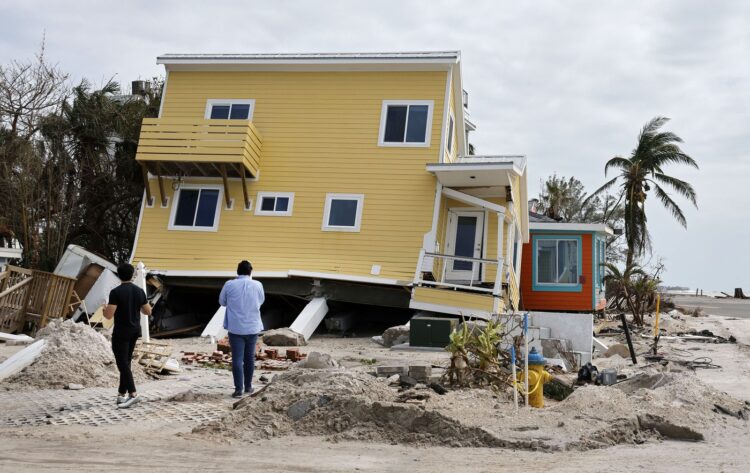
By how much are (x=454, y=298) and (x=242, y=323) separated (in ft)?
31.8

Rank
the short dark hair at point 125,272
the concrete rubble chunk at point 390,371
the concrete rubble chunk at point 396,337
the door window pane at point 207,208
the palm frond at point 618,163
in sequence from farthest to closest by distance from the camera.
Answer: the palm frond at point 618,163 < the door window pane at point 207,208 < the concrete rubble chunk at point 396,337 < the concrete rubble chunk at point 390,371 < the short dark hair at point 125,272

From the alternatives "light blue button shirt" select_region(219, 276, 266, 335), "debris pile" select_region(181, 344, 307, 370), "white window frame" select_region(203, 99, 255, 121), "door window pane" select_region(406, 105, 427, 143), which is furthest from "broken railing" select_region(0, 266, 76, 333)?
"door window pane" select_region(406, 105, 427, 143)

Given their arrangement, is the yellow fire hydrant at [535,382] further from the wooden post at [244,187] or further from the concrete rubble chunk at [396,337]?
the wooden post at [244,187]

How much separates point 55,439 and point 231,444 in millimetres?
1574

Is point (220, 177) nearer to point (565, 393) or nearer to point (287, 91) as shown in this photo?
point (287, 91)

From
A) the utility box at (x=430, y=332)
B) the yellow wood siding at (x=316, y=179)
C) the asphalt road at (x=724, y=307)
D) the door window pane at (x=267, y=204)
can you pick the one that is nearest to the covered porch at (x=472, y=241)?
the yellow wood siding at (x=316, y=179)

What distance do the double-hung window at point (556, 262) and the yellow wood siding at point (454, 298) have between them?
7.97m

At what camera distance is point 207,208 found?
2108 cm

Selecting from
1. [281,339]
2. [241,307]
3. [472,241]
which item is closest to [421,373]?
[241,307]

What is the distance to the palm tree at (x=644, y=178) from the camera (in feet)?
119

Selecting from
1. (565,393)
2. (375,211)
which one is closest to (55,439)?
(565,393)

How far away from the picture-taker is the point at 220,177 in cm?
2112

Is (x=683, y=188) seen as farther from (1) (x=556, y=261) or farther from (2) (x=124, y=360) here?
(2) (x=124, y=360)

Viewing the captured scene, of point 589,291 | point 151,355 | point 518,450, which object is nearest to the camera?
point 518,450
